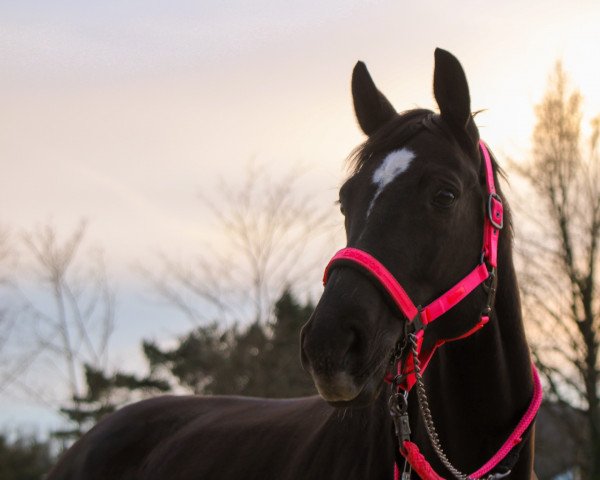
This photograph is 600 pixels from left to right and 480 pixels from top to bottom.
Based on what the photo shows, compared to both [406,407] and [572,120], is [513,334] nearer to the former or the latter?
[406,407]

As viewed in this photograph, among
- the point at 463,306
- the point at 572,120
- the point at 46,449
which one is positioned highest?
the point at 463,306

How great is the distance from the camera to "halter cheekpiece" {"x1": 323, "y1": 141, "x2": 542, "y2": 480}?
129 inches

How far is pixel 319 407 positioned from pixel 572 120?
19.3 m

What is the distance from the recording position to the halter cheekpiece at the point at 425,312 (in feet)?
10.7

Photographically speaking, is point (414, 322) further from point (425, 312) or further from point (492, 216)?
point (492, 216)

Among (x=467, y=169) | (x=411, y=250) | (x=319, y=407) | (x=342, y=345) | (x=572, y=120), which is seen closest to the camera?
(x=342, y=345)

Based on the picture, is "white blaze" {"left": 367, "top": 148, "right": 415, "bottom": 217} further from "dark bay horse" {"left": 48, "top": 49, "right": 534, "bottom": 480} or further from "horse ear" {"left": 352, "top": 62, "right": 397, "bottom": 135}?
"horse ear" {"left": 352, "top": 62, "right": 397, "bottom": 135}

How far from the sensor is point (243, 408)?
5.51m

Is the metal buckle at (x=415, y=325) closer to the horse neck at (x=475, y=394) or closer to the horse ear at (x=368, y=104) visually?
the horse neck at (x=475, y=394)

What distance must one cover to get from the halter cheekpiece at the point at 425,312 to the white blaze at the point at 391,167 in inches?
12.4

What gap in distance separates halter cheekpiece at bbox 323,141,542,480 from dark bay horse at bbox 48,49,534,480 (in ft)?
0.08

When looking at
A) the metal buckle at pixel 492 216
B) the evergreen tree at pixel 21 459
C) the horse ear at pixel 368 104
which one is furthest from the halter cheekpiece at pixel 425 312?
the evergreen tree at pixel 21 459

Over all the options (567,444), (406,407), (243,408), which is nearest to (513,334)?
(406,407)

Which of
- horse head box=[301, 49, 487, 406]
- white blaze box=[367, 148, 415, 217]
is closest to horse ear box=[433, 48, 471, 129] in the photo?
horse head box=[301, 49, 487, 406]
